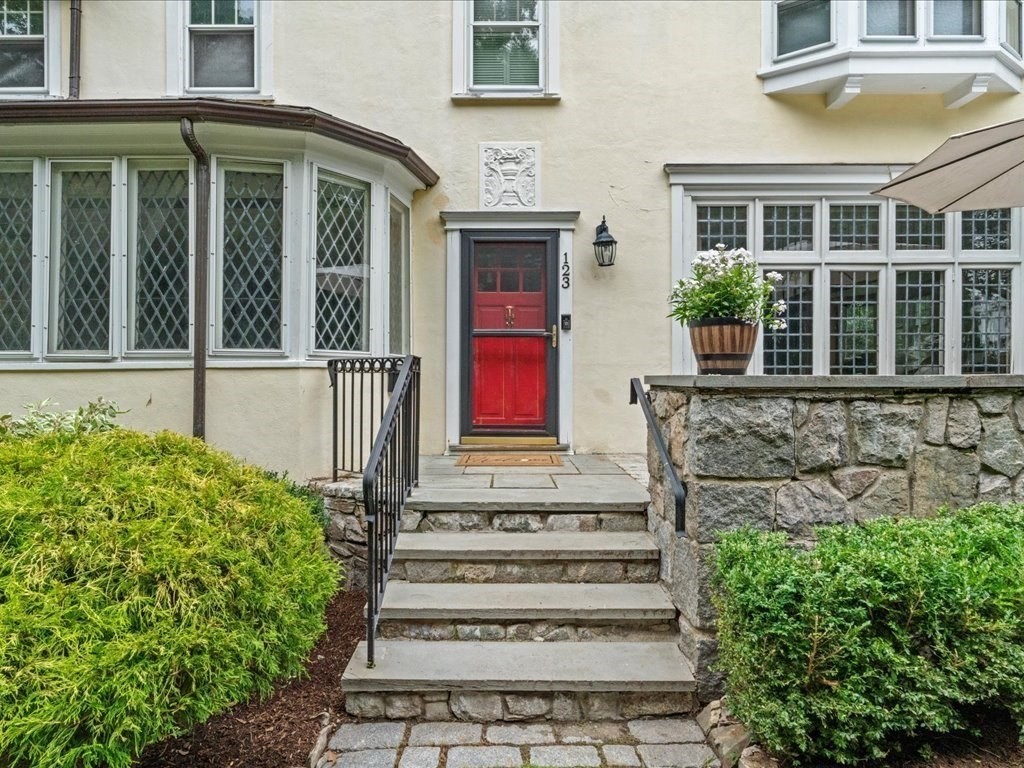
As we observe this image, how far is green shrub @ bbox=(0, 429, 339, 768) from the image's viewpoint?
183 centimetres

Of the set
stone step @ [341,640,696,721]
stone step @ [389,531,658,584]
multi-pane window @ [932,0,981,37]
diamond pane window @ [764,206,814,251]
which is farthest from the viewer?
diamond pane window @ [764,206,814,251]

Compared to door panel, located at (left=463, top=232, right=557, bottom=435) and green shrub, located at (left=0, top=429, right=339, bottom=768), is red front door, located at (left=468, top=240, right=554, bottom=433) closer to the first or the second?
door panel, located at (left=463, top=232, right=557, bottom=435)

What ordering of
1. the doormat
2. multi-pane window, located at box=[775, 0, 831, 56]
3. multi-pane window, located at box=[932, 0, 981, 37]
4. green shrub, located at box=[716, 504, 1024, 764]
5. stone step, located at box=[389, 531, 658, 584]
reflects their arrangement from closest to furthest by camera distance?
green shrub, located at box=[716, 504, 1024, 764], stone step, located at box=[389, 531, 658, 584], the doormat, multi-pane window, located at box=[932, 0, 981, 37], multi-pane window, located at box=[775, 0, 831, 56]

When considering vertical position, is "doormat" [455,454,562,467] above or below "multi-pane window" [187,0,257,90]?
below

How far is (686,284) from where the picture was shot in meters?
3.45

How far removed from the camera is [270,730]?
8.57ft

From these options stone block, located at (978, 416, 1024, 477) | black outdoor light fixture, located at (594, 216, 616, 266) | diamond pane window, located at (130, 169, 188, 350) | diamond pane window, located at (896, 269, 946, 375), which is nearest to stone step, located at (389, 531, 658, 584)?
stone block, located at (978, 416, 1024, 477)

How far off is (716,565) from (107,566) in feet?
7.08

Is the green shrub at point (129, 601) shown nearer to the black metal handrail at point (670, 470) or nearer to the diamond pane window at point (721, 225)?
the black metal handrail at point (670, 470)

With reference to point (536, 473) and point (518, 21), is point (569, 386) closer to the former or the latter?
point (536, 473)

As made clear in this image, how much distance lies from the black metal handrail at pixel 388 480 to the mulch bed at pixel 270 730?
12.7 inches

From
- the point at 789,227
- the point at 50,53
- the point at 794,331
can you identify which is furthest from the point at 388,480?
the point at 50,53

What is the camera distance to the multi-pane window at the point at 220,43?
557 cm

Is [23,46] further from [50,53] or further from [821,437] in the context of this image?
[821,437]
